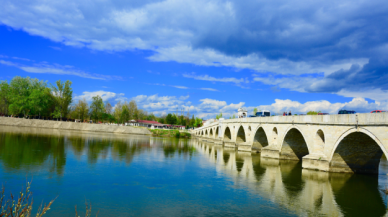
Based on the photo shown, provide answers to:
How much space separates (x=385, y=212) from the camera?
13648mm

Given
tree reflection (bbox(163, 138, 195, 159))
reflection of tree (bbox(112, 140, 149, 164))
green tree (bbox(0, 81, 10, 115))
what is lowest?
tree reflection (bbox(163, 138, 195, 159))

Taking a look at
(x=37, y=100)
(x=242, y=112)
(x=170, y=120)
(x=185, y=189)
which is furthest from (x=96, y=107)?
(x=185, y=189)

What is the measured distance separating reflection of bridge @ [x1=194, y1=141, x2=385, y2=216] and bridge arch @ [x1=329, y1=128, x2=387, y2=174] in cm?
103

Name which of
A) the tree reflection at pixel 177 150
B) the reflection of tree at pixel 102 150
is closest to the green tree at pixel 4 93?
the reflection of tree at pixel 102 150

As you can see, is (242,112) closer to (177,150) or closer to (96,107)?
(177,150)

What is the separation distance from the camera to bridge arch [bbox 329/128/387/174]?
19.7 m

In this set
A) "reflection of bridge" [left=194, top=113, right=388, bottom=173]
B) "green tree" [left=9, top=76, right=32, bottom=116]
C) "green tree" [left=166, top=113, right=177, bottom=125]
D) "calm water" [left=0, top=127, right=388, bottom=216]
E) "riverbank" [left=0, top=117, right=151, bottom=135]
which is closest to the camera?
"calm water" [left=0, top=127, right=388, bottom=216]

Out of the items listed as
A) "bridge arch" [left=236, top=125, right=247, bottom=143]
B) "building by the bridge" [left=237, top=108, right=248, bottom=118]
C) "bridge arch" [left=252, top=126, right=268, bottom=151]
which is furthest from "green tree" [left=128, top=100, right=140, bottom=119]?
"bridge arch" [left=252, top=126, right=268, bottom=151]

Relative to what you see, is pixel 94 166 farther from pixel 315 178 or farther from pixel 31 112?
pixel 31 112

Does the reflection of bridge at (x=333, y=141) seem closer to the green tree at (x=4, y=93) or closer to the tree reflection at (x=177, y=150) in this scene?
the tree reflection at (x=177, y=150)

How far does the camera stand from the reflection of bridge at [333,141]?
56.6 feet

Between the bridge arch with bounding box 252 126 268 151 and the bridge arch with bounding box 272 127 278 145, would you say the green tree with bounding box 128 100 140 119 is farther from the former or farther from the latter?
the bridge arch with bounding box 272 127 278 145

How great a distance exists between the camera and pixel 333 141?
2077cm

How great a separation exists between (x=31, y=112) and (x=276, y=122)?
80.0m
